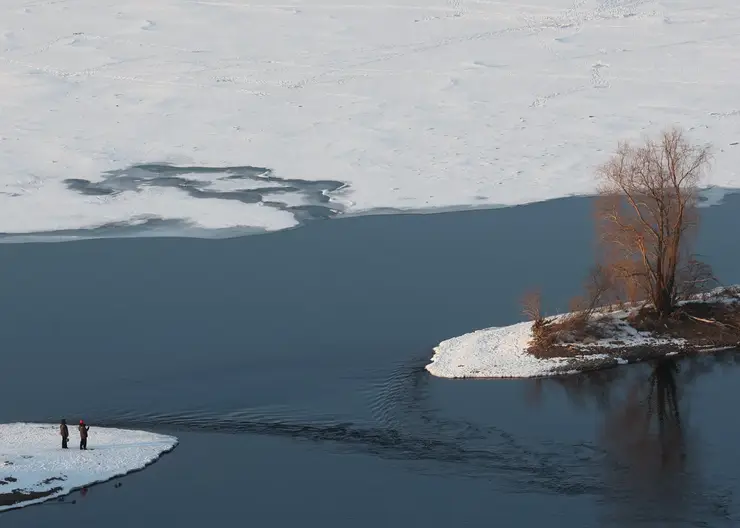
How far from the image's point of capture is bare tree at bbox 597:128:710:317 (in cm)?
3994

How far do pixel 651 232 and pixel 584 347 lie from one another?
418 centimetres

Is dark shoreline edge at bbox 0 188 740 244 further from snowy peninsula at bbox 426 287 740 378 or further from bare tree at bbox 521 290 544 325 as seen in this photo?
snowy peninsula at bbox 426 287 740 378

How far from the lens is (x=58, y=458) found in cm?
3244

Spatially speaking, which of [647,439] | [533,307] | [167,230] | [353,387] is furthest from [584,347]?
[167,230]

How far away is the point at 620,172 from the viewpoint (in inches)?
1582

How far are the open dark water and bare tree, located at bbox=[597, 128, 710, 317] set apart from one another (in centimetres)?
242

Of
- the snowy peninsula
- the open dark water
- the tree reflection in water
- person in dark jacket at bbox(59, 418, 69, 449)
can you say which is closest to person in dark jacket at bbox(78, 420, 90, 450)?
person in dark jacket at bbox(59, 418, 69, 449)

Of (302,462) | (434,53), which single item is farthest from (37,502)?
(434,53)

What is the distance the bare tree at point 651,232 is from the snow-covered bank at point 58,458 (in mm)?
15011

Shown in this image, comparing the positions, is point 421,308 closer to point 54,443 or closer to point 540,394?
point 540,394

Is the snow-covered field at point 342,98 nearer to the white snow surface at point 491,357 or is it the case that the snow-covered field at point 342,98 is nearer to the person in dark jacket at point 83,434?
the white snow surface at point 491,357

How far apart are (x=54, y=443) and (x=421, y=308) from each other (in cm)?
1326

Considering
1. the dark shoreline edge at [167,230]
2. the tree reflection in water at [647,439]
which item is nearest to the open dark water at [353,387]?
the tree reflection in water at [647,439]

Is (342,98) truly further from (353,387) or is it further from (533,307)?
(353,387)
